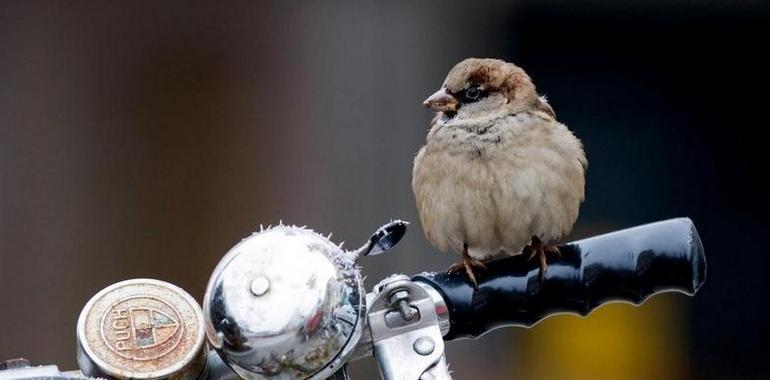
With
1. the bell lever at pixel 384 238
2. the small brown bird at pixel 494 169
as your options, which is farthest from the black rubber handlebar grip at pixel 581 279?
the small brown bird at pixel 494 169

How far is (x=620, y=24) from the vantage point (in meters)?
6.02

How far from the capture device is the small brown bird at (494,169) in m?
2.64

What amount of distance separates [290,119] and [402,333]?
4270mm

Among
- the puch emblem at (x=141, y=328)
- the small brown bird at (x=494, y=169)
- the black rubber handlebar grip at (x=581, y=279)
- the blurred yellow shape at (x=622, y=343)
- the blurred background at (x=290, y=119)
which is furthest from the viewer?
the blurred yellow shape at (x=622, y=343)

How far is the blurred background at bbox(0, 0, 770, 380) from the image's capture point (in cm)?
550

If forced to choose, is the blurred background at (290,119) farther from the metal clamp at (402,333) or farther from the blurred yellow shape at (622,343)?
the metal clamp at (402,333)

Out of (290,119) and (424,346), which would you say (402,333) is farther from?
(290,119)

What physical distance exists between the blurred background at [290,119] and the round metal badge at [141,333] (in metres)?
3.92

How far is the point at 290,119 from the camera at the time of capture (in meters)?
5.73

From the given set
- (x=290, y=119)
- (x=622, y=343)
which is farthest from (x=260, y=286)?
(x=622, y=343)

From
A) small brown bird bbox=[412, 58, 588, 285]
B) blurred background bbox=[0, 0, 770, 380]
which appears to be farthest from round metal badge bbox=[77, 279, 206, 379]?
blurred background bbox=[0, 0, 770, 380]

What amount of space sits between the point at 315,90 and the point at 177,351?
14.0ft

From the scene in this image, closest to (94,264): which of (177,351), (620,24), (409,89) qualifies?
(409,89)

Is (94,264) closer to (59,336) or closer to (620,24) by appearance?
(59,336)
